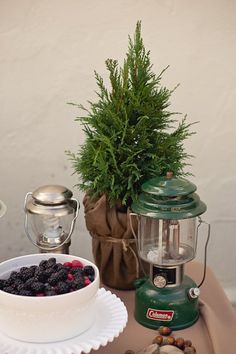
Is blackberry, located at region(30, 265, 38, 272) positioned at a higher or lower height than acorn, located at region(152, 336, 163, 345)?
higher

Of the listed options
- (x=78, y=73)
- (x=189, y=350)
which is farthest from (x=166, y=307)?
(x=78, y=73)

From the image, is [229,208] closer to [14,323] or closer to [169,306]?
[169,306]

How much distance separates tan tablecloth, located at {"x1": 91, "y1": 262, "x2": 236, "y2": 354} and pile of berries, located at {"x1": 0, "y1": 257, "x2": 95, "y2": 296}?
Result: 136 millimetres

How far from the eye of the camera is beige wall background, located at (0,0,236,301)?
1684 millimetres

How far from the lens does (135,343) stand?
1.04m

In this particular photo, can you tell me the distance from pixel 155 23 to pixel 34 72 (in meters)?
0.37

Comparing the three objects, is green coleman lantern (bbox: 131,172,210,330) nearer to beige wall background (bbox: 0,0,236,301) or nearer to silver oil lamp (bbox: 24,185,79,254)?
silver oil lamp (bbox: 24,185,79,254)

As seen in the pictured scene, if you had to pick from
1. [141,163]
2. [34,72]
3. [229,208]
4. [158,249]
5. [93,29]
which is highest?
[93,29]

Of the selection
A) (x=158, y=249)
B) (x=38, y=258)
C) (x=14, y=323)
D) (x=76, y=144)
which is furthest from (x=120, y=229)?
(x=76, y=144)

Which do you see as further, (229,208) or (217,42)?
(229,208)

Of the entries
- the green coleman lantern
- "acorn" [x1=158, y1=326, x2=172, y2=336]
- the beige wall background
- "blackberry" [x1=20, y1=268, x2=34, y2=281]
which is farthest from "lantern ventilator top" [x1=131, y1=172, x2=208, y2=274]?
the beige wall background

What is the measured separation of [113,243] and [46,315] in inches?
12.5

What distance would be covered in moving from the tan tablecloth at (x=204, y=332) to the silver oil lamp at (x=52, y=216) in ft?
0.53

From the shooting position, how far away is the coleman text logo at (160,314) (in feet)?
3.57
